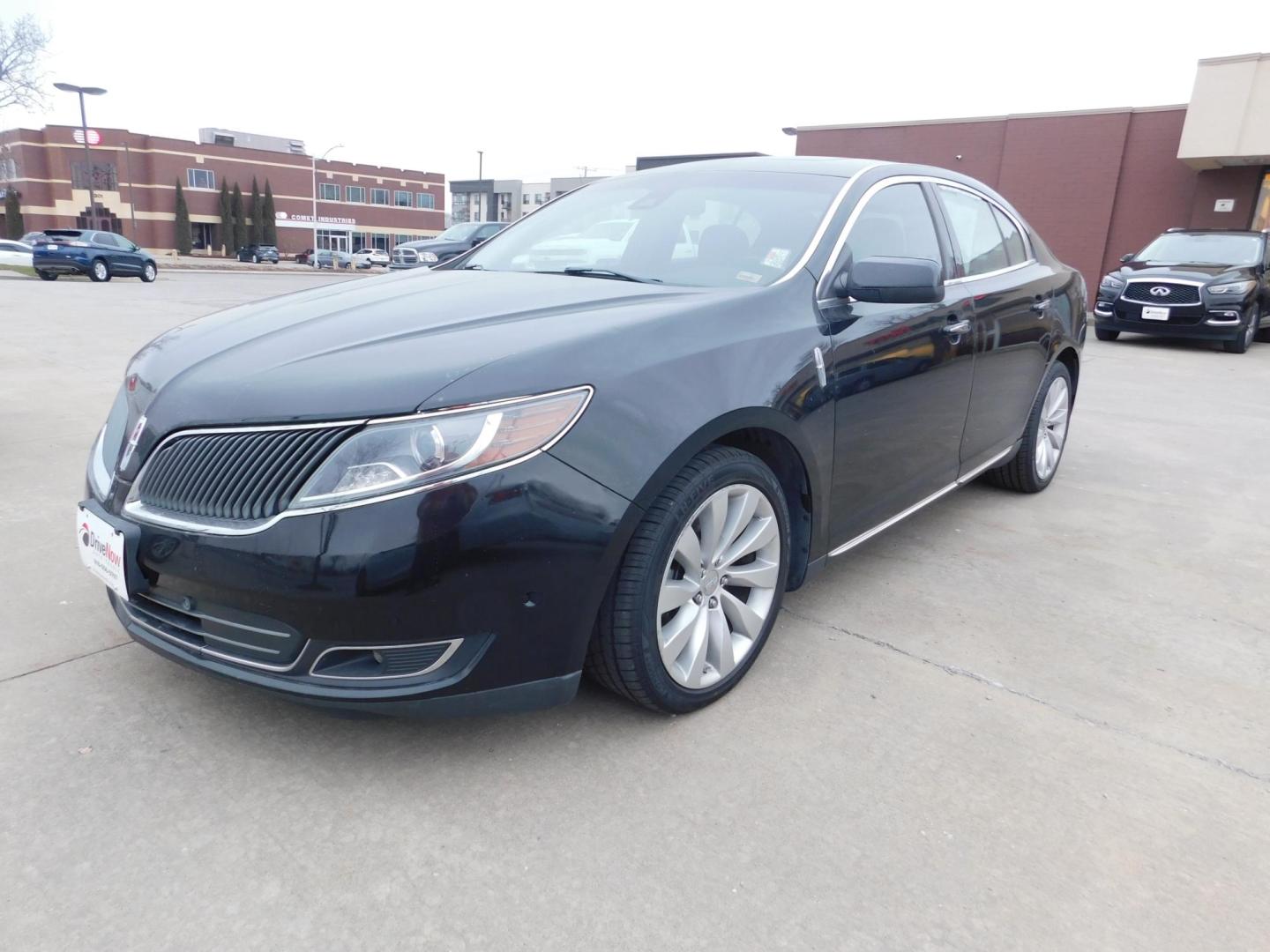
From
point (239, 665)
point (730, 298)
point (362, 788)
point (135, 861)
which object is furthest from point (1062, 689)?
point (135, 861)

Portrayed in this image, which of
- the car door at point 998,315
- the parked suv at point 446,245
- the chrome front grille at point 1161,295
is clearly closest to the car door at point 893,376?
the car door at point 998,315

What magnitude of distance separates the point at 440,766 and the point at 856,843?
995 mm

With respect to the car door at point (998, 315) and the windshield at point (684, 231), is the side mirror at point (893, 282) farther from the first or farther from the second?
the car door at point (998, 315)

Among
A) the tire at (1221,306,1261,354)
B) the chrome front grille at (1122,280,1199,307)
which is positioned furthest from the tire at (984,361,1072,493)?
the tire at (1221,306,1261,354)

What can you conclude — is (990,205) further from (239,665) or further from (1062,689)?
(239,665)

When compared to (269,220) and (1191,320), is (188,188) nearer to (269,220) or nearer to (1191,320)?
(269,220)

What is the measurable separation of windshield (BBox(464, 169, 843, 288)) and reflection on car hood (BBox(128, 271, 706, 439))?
24 centimetres

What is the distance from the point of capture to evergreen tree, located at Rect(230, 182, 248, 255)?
66562mm

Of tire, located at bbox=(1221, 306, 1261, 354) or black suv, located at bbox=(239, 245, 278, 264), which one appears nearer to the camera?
tire, located at bbox=(1221, 306, 1261, 354)

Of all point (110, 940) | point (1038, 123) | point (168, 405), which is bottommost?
point (110, 940)

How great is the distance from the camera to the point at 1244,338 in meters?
11.8

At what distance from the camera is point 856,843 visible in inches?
77.0

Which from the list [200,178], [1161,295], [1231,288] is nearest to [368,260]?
[200,178]

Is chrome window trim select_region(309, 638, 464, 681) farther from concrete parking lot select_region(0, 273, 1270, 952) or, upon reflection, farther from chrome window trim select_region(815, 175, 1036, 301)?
chrome window trim select_region(815, 175, 1036, 301)
